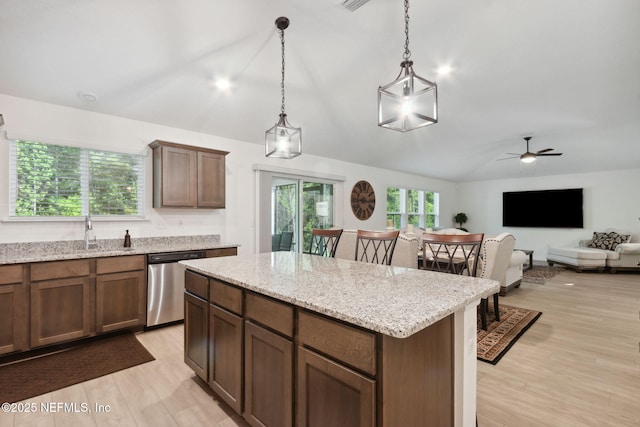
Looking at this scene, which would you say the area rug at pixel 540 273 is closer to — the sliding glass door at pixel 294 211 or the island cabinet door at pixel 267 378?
the sliding glass door at pixel 294 211

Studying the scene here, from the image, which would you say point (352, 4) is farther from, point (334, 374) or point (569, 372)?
point (569, 372)

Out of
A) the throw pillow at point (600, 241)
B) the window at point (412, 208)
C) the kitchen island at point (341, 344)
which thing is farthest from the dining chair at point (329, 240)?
the throw pillow at point (600, 241)

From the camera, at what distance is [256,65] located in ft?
10.7

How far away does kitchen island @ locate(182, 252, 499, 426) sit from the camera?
3.64ft

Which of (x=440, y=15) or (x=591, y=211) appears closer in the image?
(x=440, y=15)

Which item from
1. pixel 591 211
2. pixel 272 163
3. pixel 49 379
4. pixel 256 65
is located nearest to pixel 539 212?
pixel 591 211

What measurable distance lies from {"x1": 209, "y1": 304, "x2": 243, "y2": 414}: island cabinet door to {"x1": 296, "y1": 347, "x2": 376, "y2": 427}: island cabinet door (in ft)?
1.75

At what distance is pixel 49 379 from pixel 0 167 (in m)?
2.09

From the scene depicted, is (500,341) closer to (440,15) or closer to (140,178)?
(440,15)

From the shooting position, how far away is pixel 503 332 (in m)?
3.22

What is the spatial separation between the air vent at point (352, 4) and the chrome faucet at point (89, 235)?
3.30 m

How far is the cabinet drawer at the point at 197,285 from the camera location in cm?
208

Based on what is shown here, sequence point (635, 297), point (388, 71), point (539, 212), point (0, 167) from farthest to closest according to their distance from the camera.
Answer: point (539, 212), point (635, 297), point (388, 71), point (0, 167)

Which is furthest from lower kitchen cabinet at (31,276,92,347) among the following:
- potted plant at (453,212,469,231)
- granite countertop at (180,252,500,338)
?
potted plant at (453,212,469,231)
